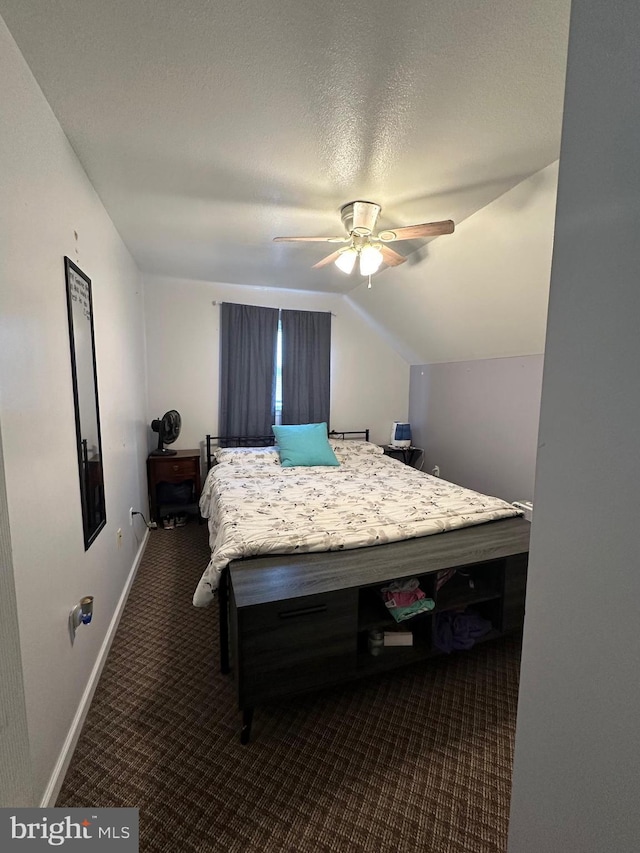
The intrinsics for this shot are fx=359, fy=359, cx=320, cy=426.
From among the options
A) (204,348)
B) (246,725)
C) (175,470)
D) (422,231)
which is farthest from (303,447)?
(246,725)

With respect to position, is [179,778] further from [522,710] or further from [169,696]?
[522,710]

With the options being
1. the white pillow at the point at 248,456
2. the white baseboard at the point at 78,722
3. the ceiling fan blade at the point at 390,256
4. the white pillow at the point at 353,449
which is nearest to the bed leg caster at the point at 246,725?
the white baseboard at the point at 78,722

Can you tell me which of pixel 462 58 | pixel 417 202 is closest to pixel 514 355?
pixel 417 202

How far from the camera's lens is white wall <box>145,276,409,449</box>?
12.1 feet

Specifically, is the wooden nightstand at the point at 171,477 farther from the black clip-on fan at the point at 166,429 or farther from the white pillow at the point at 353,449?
the white pillow at the point at 353,449

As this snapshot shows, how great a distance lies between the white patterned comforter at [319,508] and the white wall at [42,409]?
54cm

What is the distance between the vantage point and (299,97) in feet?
4.34

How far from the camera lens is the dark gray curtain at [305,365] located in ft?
13.3

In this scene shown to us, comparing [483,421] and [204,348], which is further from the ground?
[204,348]

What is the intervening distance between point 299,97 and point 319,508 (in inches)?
78.0

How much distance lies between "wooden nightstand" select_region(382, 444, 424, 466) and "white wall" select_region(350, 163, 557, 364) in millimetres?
1112

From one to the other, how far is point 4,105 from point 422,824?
2571mm

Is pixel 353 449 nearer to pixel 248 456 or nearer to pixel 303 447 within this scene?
pixel 303 447

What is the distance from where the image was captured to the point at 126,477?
2549 mm
